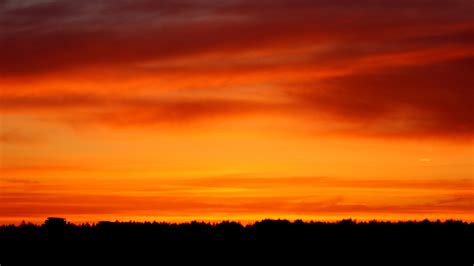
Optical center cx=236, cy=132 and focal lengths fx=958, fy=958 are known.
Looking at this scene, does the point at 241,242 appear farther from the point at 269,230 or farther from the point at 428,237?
the point at 428,237

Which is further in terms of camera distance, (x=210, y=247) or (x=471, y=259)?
(x=210, y=247)

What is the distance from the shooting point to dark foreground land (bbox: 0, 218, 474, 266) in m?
42.8

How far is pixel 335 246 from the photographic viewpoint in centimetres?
4378

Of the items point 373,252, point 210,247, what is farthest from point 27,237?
point 373,252

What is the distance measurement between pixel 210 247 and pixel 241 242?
4.96ft

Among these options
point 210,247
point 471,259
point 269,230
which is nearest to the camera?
point 471,259

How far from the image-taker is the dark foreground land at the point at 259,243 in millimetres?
42750

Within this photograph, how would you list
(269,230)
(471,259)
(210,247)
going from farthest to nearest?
(269,230) → (210,247) → (471,259)

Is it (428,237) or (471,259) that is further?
(428,237)

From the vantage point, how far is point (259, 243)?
4425 cm

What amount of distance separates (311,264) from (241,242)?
13.7ft

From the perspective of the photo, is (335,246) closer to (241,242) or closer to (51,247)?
(241,242)

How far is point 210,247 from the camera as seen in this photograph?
44.3m

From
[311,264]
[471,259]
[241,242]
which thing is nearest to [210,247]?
[241,242]
